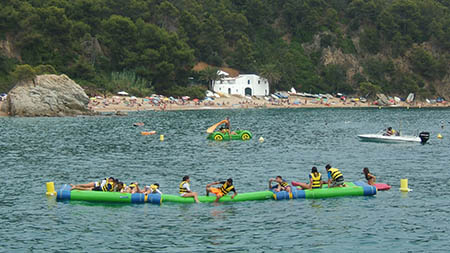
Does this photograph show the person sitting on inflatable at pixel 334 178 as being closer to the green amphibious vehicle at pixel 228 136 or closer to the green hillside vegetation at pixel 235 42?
the green amphibious vehicle at pixel 228 136

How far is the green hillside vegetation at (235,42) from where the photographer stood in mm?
123812

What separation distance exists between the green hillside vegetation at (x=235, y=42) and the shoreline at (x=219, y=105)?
17.8 feet

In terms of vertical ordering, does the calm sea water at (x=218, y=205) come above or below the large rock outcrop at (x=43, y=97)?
below

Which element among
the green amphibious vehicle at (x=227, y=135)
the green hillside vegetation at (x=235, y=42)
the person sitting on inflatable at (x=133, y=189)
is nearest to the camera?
the person sitting on inflatable at (x=133, y=189)

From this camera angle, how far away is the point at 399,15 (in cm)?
17238


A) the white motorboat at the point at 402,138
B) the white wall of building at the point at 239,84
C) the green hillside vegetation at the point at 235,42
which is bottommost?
the white motorboat at the point at 402,138

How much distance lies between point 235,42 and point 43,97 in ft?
250

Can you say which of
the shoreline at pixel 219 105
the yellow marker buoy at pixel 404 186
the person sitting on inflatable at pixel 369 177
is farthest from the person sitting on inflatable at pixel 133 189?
the shoreline at pixel 219 105

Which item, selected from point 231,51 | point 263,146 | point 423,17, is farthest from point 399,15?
point 263,146

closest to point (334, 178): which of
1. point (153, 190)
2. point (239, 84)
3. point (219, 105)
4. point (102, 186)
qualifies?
point (153, 190)

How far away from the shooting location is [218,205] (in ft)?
102

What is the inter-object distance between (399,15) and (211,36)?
61292mm

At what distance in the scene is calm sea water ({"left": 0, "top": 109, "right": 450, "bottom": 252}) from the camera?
989 inches

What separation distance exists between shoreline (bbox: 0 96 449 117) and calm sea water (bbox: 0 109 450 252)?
46.7 metres
